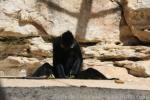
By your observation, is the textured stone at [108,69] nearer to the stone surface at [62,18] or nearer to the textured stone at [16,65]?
the stone surface at [62,18]

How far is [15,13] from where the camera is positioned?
24.5 ft

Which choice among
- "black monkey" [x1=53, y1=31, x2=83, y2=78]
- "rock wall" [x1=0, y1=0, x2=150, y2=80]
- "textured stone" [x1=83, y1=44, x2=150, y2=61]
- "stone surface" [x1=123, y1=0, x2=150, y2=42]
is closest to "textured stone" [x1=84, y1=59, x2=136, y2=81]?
"rock wall" [x1=0, y1=0, x2=150, y2=80]

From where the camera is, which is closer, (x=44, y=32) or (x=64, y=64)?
(x=64, y=64)

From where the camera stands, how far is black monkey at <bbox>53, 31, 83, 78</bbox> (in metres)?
6.45

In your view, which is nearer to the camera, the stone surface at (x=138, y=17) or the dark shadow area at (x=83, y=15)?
the stone surface at (x=138, y=17)

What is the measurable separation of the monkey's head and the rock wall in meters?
1.04

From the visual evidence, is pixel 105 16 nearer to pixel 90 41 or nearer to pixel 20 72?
pixel 90 41

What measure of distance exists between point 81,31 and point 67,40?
46.1 inches

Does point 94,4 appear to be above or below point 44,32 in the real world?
above

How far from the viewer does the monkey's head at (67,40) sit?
6.42m

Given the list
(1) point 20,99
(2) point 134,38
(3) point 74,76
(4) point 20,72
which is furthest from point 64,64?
(1) point 20,99

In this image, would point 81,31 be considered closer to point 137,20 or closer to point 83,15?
point 83,15

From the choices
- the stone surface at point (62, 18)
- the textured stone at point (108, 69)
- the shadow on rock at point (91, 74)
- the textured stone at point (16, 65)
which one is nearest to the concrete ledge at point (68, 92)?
the shadow on rock at point (91, 74)

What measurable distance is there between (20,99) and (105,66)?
157 inches
